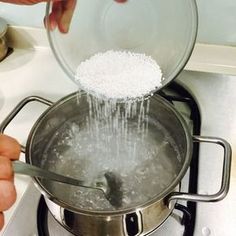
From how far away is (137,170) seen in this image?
25.7 inches

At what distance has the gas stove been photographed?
0.59 m

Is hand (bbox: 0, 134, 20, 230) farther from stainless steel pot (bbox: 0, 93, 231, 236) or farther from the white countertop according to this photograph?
the white countertop

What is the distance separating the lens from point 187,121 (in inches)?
28.2

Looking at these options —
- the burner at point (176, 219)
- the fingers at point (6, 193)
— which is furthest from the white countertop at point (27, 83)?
the fingers at point (6, 193)

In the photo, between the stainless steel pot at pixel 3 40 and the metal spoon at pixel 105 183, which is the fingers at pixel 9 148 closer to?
the metal spoon at pixel 105 183

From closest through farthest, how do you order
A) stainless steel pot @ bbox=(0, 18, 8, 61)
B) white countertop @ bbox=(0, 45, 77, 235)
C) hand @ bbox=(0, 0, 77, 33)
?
hand @ bbox=(0, 0, 77, 33) < white countertop @ bbox=(0, 45, 77, 235) < stainless steel pot @ bbox=(0, 18, 8, 61)

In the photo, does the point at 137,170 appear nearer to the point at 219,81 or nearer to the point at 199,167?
the point at 199,167

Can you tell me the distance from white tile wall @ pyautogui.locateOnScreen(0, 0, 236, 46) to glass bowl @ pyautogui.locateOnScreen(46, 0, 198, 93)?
14 cm

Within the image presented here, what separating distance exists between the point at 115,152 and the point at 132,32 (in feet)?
0.61

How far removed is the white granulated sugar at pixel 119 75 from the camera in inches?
23.1

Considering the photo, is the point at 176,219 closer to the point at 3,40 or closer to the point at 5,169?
the point at 5,169

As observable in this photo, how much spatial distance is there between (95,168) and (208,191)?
6.6 inches

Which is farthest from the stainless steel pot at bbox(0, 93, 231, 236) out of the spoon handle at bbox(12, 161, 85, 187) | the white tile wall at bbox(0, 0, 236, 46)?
the white tile wall at bbox(0, 0, 236, 46)

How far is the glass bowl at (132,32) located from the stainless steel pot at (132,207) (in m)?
0.06
